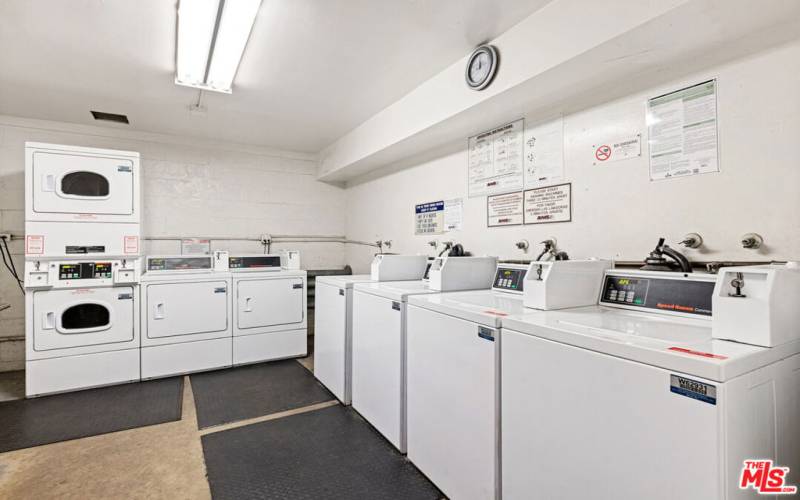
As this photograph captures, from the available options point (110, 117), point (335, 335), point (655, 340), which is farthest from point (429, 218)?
point (110, 117)

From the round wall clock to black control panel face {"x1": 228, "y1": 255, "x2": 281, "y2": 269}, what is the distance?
278 cm

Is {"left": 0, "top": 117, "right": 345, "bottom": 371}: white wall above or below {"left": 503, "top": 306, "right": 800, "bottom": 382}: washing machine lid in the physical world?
above

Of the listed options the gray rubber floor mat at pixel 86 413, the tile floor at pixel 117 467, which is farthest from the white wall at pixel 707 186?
the gray rubber floor mat at pixel 86 413

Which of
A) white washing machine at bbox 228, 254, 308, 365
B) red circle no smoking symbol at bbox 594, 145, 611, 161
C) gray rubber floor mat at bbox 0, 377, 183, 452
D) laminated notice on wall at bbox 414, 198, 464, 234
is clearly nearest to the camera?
red circle no smoking symbol at bbox 594, 145, 611, 161

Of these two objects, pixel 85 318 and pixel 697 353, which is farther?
pixel 85 318

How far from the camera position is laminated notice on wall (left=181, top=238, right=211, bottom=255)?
412 cm

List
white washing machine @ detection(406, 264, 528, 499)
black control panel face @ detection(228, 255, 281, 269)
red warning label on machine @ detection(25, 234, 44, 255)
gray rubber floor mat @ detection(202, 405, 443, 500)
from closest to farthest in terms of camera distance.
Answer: white washing machine @ detection(406, 264, 528, 499) < gray rubber floor mat @ detection(202, 405, 443, 500) < red warning label on machine @ detection(25, 234, 44, 255) < black control panel face @ detection(228, 255, 281, 269)

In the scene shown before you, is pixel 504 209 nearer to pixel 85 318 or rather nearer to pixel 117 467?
pixel 117 467

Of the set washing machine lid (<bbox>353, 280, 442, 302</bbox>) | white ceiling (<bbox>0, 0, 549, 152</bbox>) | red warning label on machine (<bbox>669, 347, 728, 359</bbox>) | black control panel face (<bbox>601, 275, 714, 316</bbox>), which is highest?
white ceiling (<bbox>0, 0, 549, 152</bbox>)

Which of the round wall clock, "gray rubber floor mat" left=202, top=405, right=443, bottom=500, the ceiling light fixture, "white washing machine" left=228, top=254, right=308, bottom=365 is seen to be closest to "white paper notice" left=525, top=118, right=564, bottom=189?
the round wall clock

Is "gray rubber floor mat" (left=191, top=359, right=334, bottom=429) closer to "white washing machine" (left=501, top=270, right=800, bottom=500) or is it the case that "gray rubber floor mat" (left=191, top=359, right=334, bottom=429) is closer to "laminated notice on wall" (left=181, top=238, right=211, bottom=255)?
"laminated notice on wall" (left=181, top=238, right=211, bottom=255)

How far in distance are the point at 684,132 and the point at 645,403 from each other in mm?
1316

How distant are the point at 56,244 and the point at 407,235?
2858mm

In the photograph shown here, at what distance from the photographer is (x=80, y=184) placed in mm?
3062
